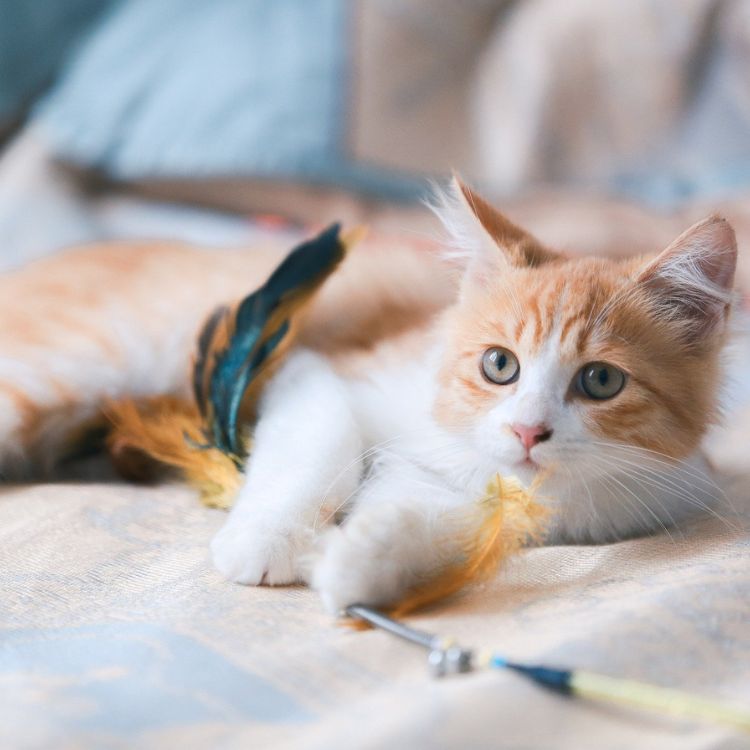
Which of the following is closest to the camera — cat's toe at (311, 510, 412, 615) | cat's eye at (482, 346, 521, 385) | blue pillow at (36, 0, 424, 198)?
cat's toe at (311, 510, 412, 615)

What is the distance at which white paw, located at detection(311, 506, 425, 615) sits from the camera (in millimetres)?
941

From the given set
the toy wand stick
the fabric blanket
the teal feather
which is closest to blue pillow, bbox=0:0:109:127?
the teal feather

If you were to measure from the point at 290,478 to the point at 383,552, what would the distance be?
0.71 ft

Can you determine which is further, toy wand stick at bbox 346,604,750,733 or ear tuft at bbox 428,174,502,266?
ear tuft at bbox 428,174,502,266

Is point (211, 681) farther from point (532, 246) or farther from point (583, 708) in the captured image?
point (532, 246)

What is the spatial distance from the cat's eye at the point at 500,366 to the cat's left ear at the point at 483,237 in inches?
6.0

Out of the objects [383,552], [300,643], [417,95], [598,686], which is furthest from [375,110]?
[598,686]

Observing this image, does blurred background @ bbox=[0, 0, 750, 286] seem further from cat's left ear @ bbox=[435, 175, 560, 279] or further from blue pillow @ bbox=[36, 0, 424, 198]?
cat's left ear @ bbox=[435, 175, 560, 279]

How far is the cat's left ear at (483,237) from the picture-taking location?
1.25 m

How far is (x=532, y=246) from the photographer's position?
130cm

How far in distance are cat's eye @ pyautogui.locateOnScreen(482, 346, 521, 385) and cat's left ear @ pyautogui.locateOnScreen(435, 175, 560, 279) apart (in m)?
0.15

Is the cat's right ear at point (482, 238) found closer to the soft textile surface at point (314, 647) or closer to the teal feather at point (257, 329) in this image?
the teal feather at point (257, 329)

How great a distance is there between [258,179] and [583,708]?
6.32 ft

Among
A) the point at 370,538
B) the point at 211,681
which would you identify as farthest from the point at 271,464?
the point at 211,681
